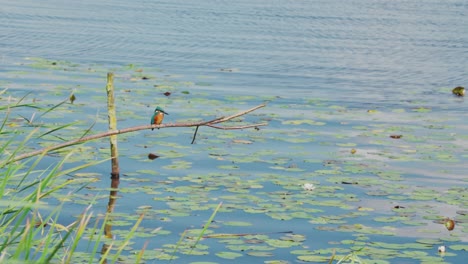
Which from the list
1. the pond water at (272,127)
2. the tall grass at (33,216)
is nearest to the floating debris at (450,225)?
the pond water at (272,127)

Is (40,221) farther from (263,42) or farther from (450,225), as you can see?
(263,42)

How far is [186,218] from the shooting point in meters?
9.35

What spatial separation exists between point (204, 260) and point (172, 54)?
16404mm

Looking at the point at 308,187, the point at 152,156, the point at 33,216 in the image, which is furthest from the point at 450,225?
the point at 33,216

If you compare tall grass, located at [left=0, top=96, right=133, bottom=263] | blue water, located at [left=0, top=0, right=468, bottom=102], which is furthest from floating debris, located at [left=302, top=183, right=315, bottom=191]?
blue water, located at [left=0, top=0, right=468, bottom=102]

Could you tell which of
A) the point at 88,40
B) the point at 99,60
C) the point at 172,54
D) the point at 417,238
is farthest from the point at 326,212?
the point at 88,40

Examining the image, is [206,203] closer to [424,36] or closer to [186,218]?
[186,218]

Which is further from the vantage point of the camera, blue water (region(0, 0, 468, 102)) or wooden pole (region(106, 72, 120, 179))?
blue water (region(0, 0, 468, 102))

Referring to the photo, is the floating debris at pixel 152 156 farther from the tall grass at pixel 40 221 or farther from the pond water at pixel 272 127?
the tall grass at pixel 40 221

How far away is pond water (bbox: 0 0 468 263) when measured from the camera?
924cm

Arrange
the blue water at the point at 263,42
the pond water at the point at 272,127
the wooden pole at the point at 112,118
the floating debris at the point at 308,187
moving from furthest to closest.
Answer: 1. the blue water at the point at 263,42
2. the floating debris at the point at 308,187
3. the wooden pole at the point at 112,118
4. the pond water at the point at 272,127

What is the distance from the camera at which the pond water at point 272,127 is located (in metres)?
9.24

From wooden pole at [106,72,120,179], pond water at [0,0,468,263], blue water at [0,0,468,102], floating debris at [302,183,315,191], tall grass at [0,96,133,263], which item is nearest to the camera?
tall grass at [0,96,133,263]

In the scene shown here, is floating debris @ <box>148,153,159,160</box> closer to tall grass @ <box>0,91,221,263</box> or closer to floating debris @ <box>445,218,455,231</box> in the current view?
tall grass @ <box>0,91,221,263</box>
